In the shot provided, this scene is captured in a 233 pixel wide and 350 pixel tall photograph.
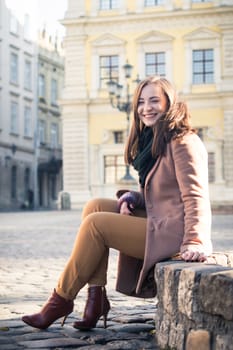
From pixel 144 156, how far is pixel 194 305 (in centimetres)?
99

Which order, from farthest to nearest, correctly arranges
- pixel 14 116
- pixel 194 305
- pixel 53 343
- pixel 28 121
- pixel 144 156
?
1. pixel 28 121
2. pixel 14 116
3. pixel 144 156
4. pixel 53 343
5. pixel 194 305

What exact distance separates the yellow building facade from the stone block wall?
99.1 ft

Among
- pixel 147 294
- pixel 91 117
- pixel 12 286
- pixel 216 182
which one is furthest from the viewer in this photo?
A: pixel 91 117

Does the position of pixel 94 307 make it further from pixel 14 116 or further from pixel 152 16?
pixel 14 116

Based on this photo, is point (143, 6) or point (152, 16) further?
point (143, 6)

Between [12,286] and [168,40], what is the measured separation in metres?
29.9

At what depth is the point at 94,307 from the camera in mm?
3506

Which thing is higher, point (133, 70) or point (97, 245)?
point (133, 70)

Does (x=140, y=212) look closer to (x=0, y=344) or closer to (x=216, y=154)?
(x=0, y=344)

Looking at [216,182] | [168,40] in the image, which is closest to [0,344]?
[216,182]

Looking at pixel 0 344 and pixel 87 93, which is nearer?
pixel 0 344

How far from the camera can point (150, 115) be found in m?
3.61

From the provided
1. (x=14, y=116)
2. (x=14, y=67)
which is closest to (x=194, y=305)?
(x=14, y=116)

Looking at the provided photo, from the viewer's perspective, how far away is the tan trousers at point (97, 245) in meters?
3.44
